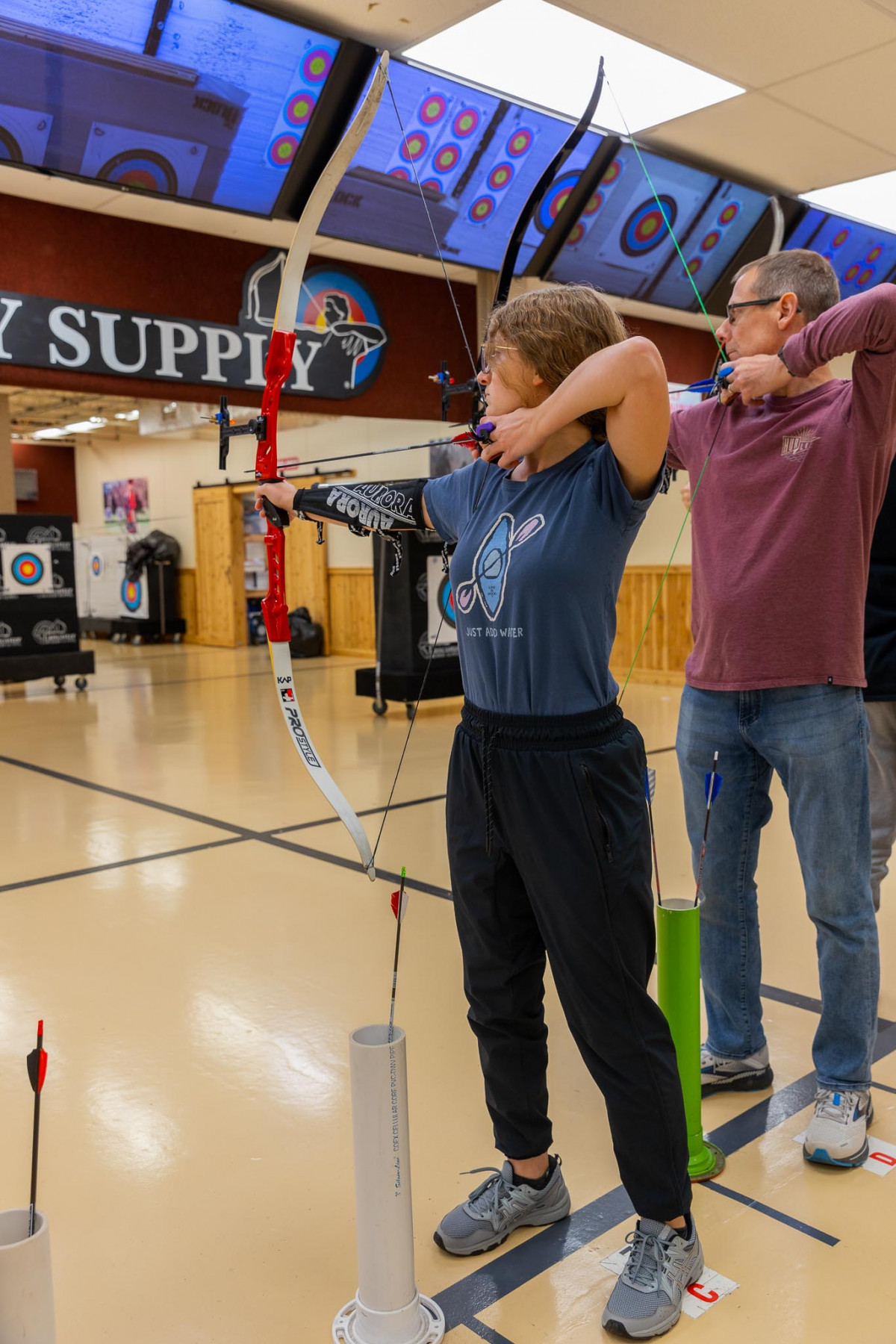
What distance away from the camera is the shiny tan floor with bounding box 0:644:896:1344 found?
1.32 m

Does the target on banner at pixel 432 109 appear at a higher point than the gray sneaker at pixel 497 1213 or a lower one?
higher

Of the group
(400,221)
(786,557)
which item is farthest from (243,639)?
(786,557)

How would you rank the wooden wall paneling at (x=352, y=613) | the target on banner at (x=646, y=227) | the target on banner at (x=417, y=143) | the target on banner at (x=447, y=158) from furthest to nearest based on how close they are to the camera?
the wooden wall paneling at (x=352, y=613), the target on banner at (x=646, y=227), the target on banner at (x=447, y=158), the target on banner at (x=417, y=143)

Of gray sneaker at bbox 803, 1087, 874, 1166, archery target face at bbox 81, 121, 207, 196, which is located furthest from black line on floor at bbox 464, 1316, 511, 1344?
archery target face at bbox 81, 121, 207, 196

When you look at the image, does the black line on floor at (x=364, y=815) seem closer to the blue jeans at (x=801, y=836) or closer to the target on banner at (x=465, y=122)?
the blue jeans at (x=801, y=836)

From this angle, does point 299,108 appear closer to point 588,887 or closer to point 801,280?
point 801,280

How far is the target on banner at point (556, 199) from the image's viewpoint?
4.71 m

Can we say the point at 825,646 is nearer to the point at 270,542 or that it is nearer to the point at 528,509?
the point at 528,509

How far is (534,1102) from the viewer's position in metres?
1.39

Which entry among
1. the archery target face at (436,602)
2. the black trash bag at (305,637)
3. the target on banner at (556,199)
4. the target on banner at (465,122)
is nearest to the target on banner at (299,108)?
the target on banner at (465,122)

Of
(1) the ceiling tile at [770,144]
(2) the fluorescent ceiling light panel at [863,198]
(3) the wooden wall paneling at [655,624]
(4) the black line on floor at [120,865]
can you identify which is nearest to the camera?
(4) the black line on floor at [120,865]

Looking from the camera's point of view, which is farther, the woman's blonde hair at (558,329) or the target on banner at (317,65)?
the target on banner at (317,65)

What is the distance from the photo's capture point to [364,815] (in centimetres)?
381

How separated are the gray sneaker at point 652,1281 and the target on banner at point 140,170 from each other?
367cm
